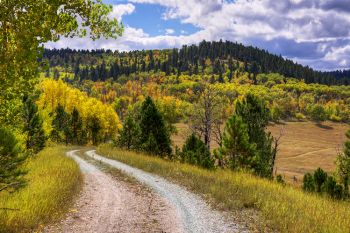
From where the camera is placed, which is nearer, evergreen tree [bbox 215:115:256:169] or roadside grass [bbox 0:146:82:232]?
roadside grass [bbox 0:146:82:232]

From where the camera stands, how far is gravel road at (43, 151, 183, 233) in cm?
1031

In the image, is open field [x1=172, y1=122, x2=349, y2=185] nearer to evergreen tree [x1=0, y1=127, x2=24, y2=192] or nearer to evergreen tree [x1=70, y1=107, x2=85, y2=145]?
evergreen tree [x1=70, y1=107, x2=85, y2=145]

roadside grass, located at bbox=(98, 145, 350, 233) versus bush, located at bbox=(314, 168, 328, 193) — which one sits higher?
roadside grass, located at bbox=(98, 145, 350, 233)

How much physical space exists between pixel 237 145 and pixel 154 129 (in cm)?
1346

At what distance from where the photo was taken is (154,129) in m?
39.5

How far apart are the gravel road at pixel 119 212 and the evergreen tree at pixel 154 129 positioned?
21.7m

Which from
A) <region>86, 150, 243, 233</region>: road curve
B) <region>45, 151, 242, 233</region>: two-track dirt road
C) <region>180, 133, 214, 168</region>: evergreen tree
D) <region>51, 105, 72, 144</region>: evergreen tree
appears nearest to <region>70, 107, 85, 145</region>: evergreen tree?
<region>51, 105, 72, 144</region>: evergreen tree

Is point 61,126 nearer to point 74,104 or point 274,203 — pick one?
point 74,104

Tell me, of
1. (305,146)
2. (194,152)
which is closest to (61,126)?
(194,152)

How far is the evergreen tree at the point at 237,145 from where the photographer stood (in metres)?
27.7

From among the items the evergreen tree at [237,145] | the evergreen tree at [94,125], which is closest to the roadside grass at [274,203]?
the evergreen tree at [237,145]

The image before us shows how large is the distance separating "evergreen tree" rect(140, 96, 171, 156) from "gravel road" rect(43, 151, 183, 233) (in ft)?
71.4

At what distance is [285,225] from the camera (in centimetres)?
1005

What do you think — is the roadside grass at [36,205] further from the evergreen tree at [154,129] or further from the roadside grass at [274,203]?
the evergreen tree at [154,129]
